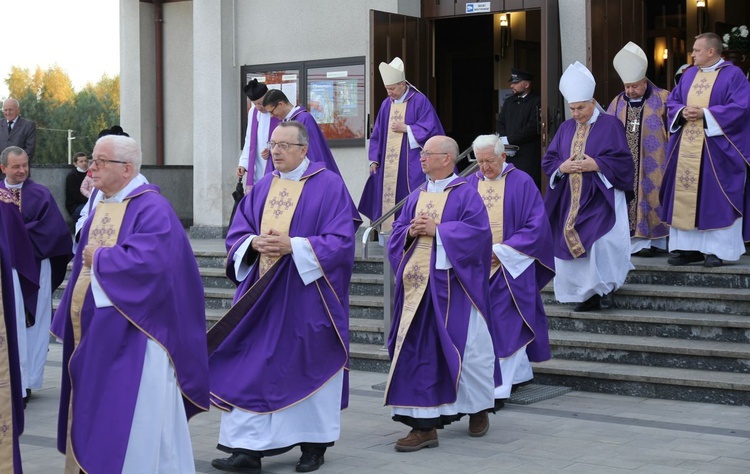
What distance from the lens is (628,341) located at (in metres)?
9.09

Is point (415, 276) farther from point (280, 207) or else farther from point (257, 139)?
point (257, 139)

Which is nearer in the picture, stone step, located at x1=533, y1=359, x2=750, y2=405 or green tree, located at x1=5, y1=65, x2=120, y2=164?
stone step, located at x1=533, y1=359, x2=750, y2=405

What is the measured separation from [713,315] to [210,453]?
4.42 meters

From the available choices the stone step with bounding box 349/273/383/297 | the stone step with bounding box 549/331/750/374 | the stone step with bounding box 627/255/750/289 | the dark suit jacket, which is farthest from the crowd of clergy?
the dark suit jacket

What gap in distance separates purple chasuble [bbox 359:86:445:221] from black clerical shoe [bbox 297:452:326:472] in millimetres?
5766

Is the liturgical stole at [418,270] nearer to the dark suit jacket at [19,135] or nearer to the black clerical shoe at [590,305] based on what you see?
the black clerical shoe at [590,305]

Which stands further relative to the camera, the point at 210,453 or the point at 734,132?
the point at 734,132

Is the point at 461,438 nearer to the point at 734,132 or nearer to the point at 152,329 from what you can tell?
the point at 152,329

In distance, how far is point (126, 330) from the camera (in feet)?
17.3

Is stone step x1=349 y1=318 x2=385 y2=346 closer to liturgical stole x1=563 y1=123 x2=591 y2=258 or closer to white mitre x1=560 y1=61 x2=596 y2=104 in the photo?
liturgical stole x1=563 y1=123 x2=591 y2=258

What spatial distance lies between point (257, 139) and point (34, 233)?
3.55 m

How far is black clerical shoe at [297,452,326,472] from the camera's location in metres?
6.51

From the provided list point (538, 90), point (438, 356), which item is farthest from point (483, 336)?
point (538, 90)

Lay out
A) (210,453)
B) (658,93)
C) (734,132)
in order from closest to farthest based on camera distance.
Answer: (210,453)
(734,132)
(658,93)
